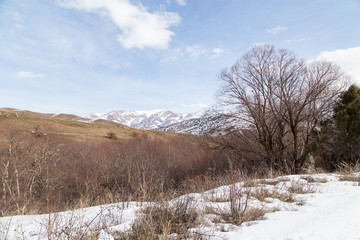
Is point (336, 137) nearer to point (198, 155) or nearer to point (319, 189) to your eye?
point (319, 189)

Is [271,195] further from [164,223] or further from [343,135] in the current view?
[343,135]

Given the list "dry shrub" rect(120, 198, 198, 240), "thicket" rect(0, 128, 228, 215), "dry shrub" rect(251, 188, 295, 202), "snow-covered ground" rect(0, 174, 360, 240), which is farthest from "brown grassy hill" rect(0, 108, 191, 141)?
"dry shrub" rect(120, 198, 198, 240)

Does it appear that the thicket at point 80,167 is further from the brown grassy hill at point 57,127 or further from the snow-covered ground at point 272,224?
the snow-covered ground at point 272,224

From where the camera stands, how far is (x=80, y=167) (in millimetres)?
20969

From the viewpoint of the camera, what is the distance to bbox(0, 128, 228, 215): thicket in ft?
43.8

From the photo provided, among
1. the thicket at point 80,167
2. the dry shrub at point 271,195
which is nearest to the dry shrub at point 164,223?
the dry shrub at point 271,195

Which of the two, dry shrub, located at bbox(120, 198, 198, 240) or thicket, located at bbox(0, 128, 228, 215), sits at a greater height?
dry shrub, located at bbox(120, 198, 198, 240)

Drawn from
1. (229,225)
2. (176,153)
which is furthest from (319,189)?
(176,153)

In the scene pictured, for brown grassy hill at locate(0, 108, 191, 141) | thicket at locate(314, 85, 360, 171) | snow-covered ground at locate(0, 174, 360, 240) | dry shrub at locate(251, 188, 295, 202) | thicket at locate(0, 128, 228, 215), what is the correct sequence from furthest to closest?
1. brown grassy hill at locate(0, 108, 191, 141)
2. thicket at locate(0, 128, 228, 215)
3. thicket at locate(314, 85, 360, 171)
4. dry shrub at locate(251, 188, 295, 202)
5. snow-covered ground at locate(0, 174, 360, 240)

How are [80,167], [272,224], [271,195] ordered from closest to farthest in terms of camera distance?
[272,224], [271,195], [80,167]

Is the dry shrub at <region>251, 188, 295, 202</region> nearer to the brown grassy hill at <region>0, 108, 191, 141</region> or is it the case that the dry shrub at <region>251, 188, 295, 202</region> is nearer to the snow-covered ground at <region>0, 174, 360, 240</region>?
the snow-covered ground at <region>0, 174, 360, 240</region>

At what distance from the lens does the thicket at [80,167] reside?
525 inches

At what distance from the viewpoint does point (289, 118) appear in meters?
14.4

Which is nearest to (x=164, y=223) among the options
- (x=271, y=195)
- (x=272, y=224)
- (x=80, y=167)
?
(x=272, y=224)
